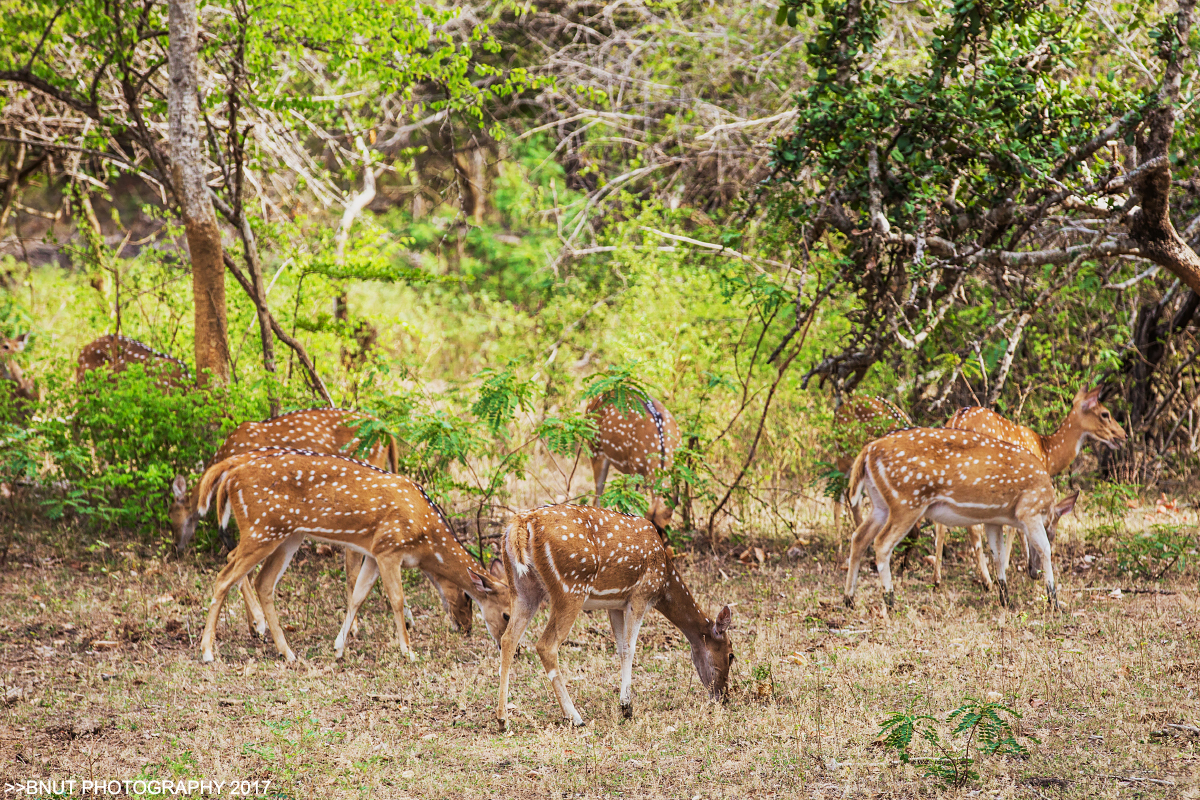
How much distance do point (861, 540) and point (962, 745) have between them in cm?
291

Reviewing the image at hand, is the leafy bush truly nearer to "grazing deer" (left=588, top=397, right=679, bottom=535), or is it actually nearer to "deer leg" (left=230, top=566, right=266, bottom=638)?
"deer leg" (left=230, top=566, right=266, bottom=638)

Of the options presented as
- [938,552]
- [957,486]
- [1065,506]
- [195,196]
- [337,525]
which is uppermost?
[195,196]

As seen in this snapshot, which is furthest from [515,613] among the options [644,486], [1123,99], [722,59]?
[722,59]

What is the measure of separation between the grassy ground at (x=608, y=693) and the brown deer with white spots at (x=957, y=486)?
535 millimetres

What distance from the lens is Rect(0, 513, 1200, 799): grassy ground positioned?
5070 millimetres

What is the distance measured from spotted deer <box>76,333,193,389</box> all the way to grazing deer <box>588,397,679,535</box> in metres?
3.62

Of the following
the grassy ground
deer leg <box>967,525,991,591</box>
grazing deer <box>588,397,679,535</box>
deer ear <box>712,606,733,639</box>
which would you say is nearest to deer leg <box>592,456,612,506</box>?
grazing deer <box>588,397,679,535</box>

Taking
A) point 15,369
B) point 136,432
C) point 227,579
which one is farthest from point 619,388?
point 15,369

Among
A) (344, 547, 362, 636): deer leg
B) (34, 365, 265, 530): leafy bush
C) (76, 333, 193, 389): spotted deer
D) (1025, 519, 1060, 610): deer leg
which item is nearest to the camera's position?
(344, 547, 362, 636): deer leg

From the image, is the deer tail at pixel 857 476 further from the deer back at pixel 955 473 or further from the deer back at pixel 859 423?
the deer back at pixel 859 423

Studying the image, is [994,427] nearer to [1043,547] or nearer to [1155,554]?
[1043,547]

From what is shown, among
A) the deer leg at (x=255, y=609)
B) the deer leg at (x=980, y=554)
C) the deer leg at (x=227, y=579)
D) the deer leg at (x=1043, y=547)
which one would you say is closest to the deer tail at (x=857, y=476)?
the deer leg at (x=980, y=554)

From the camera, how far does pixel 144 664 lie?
6895mm

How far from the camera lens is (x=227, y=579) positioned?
716 cm
